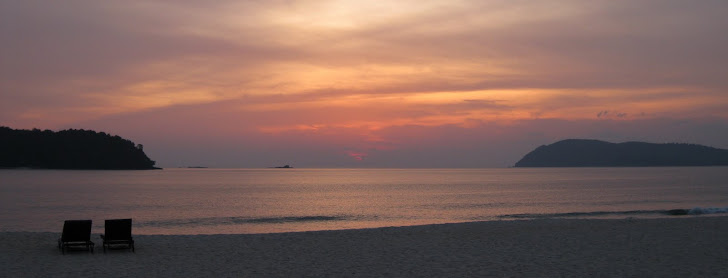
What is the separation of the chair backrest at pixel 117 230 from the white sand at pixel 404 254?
0.45 meters

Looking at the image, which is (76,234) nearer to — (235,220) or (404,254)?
(404,254)

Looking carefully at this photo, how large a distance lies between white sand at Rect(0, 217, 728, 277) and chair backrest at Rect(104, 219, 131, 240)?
45 cm

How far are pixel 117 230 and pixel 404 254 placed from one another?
27.6 feet

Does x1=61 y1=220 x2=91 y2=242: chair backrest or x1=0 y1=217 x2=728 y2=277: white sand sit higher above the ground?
x1=61 y1=220 x2=91 y2=242: chair backrest

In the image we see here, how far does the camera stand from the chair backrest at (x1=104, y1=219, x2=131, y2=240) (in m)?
17.5

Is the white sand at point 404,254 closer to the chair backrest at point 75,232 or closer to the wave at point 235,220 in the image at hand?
the chair backrest at point 75,232

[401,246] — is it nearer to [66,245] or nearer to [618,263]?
[618,263]

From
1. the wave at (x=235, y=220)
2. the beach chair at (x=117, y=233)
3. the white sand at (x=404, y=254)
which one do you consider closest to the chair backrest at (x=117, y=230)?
the beach chair at (x=117, y=233)

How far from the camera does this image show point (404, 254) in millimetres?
17125

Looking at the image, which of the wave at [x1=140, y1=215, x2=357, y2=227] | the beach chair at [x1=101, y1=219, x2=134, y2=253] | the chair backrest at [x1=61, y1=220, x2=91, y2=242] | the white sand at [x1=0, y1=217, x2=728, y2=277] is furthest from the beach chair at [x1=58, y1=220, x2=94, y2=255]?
the wave at [x1=140, y1=215, x2=357, y2=227]

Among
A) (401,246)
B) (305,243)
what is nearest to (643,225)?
(401,246)

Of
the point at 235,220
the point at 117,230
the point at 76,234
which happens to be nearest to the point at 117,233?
the point at 117,230

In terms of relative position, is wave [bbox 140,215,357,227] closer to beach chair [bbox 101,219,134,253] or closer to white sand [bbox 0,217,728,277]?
white sand [bbox 0,217,728,277]

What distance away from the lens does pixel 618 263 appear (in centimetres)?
1520
